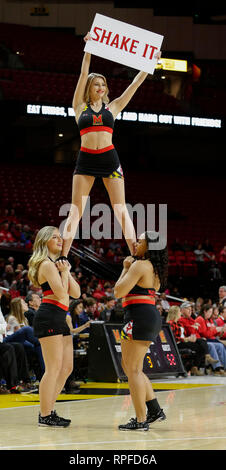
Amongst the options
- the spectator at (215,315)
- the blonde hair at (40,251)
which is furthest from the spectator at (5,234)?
the blonde hair at (40,251)

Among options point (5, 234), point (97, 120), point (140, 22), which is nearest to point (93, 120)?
point (97, 120)

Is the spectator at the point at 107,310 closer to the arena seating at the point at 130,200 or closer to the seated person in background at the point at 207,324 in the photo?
the seated person in background at the point at 207,324

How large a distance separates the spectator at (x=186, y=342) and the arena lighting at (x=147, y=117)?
1022 cm

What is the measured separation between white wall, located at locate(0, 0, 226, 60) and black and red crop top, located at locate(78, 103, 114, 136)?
21567 millimetres

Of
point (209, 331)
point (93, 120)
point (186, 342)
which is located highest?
point (93, 120)

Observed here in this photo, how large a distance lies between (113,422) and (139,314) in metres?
1.24

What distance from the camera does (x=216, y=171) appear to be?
27359 mm

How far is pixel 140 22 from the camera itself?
87.2 ft

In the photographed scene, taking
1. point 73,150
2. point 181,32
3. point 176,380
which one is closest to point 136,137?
point 73,150

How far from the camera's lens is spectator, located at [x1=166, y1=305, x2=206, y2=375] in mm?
11945

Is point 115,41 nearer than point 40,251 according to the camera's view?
Yes

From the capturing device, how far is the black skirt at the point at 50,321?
561 centimetres

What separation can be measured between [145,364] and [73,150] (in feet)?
53.1

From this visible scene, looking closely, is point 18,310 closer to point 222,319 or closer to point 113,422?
point 113,422
